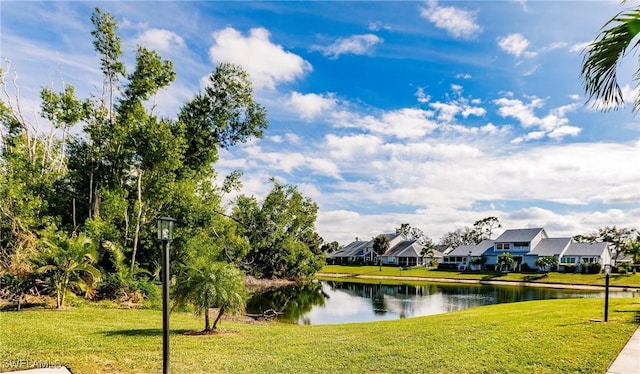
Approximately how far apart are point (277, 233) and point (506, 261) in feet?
101

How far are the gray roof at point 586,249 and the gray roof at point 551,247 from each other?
2.83 ft

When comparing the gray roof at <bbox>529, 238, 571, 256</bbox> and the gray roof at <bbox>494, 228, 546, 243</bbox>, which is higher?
the gray roof at <bbox>494, 228, 546, 243</bbox>

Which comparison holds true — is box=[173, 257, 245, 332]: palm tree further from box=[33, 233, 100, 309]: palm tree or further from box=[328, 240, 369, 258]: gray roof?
box=[328, 240, 369, 258]: gray roof

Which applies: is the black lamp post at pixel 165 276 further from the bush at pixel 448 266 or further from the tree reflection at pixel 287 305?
the bush at pixel 448 266

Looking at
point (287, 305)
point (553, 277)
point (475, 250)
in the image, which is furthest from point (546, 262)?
point (287, 305)

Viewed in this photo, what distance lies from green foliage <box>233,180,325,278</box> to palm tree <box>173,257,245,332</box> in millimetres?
34183

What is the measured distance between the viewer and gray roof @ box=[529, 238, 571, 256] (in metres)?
53.8

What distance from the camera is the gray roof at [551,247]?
53844mm

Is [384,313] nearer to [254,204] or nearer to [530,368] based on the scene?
[530,368]

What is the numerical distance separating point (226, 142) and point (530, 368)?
18.6 m

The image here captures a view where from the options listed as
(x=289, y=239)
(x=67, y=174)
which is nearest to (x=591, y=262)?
(x=289, y=239)

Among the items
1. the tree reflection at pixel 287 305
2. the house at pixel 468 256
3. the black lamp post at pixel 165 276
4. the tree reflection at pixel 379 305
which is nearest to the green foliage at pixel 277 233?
the tree reflection at pixel 287 305

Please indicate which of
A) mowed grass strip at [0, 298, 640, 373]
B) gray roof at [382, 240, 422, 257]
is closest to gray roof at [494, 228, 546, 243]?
gray roof at [382, 240, 422, 257]

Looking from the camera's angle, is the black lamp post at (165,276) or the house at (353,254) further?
the house at (353,254)
